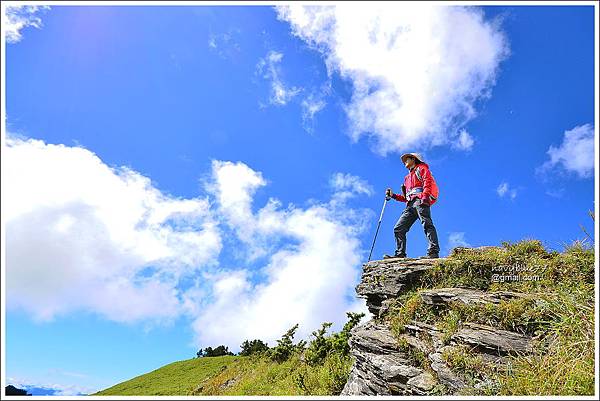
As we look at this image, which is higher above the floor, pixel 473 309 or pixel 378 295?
pixel 378 295

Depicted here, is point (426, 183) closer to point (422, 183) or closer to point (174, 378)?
point (422, 183)

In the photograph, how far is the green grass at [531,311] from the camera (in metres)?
4.87

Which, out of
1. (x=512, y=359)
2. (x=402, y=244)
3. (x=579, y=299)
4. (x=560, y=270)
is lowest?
(x=512, y=359)

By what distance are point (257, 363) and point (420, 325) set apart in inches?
431

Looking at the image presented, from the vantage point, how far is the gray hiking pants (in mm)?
10633

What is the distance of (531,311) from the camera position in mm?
6660

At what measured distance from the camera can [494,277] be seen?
8906mm

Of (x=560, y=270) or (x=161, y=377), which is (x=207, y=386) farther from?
(x=560, y=270)

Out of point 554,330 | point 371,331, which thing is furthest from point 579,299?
point 371,331

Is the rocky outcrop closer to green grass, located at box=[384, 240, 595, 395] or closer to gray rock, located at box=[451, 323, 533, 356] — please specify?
green grass, located at box=[384, 240, 595, 395]

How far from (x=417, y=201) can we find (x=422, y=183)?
0.50m

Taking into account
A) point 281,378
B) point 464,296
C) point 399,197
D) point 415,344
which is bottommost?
point 415,344

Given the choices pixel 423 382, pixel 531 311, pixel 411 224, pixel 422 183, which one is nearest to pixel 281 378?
pixel 411 224

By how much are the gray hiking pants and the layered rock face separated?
0.69 m
